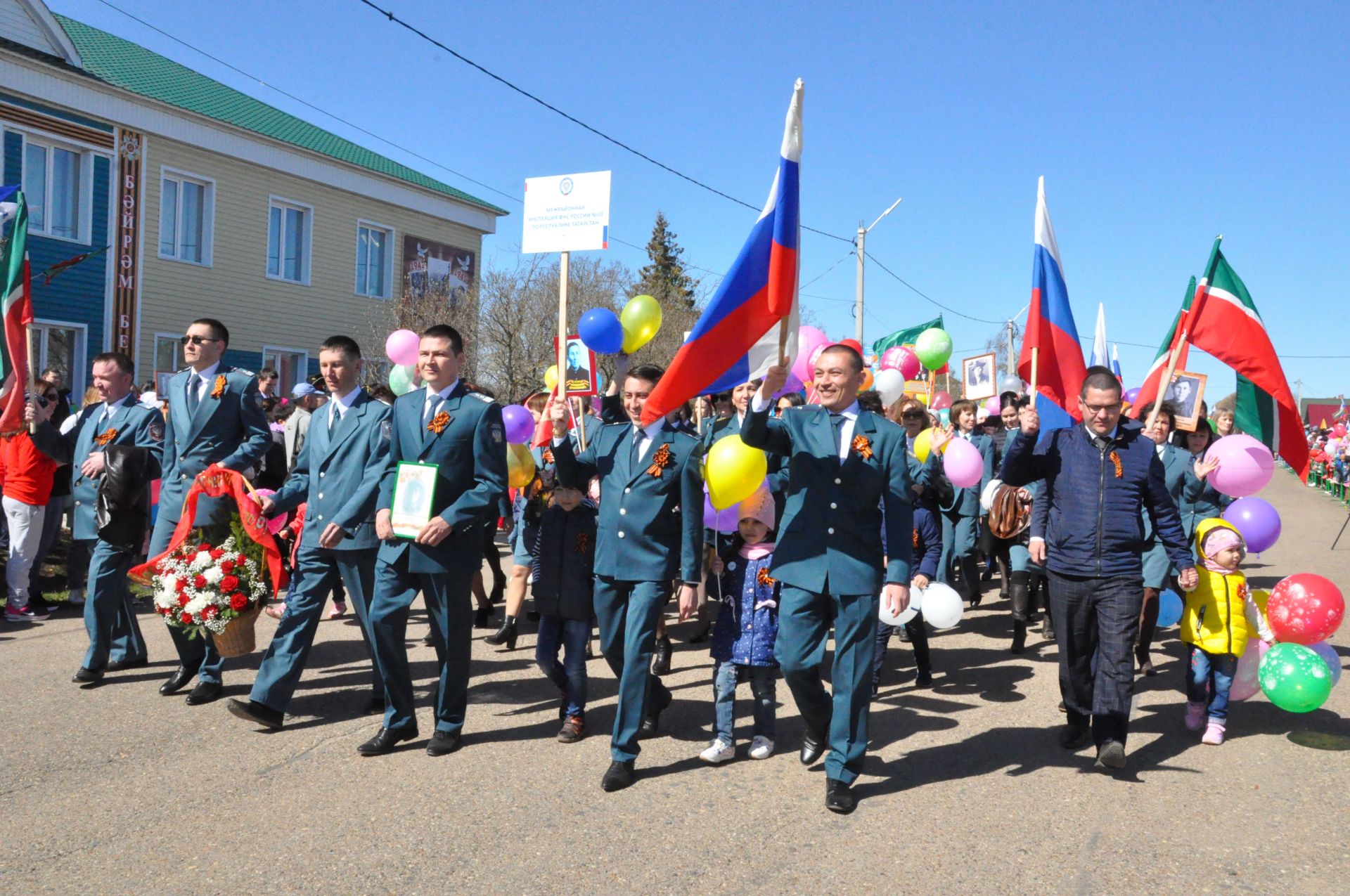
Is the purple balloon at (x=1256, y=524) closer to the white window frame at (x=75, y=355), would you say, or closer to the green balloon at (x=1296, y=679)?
→ the green balloon at (x=1296, y=679)

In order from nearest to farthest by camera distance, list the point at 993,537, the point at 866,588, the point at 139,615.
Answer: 1. the point at 866,588
2. the point at 139,615
3. the point at 993,537

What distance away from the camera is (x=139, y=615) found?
28.9 ft

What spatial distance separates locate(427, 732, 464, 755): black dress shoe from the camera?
5344 mm

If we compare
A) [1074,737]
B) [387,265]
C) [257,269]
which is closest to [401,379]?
[1074,737]

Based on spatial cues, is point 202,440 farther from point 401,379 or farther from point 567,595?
point 401,379

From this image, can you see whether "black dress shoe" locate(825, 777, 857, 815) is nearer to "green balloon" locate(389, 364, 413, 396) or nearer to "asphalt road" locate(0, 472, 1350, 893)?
"asphalt road" locate(0, 472, 1350, 893)

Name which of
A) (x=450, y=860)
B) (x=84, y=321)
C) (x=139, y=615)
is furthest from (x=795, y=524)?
(x=84, y=321)

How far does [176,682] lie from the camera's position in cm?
636

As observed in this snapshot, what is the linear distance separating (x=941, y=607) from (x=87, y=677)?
5.31 m

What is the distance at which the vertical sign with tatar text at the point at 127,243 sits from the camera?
61.3ft

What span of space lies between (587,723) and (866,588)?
81.1 inches

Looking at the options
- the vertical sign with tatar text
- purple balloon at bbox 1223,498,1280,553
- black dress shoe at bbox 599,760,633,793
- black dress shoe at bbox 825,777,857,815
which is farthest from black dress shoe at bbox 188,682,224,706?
the vertical sign with tatar text

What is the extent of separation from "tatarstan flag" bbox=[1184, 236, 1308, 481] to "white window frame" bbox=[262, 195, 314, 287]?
62.7 feet

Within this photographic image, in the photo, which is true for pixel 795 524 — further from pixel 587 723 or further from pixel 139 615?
pixel 139 615
